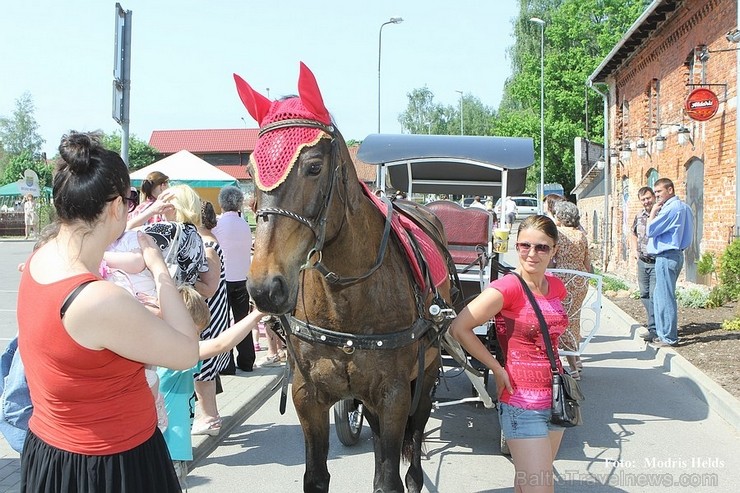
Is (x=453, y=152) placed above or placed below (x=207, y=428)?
above

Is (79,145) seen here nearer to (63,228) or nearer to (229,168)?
(63,228)

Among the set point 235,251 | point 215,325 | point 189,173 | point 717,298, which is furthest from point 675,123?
point 215,325

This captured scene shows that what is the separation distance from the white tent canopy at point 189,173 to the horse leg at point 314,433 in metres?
11.9

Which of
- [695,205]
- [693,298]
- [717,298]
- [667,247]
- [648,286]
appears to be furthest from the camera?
[695,205]

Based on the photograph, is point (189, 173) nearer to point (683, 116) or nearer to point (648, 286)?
point (648, 286)

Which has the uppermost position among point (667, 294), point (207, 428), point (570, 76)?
point (570, 76)

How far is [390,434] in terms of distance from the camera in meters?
3.40

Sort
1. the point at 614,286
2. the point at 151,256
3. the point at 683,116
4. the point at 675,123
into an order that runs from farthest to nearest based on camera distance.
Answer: the point at 675,123 → the point at 683,116 → the point at 614,286 → the point at 151,256

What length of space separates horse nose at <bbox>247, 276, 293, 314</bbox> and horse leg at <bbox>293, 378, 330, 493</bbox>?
3.45 ft

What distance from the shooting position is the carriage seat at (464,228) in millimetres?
6914

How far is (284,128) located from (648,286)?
28.9ft

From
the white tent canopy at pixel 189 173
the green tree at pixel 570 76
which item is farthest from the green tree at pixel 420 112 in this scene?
the white tent canopy at pixel 189 173

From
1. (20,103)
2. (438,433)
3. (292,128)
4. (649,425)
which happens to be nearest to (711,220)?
(649,425)

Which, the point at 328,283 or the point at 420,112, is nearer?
the point at 328,283
